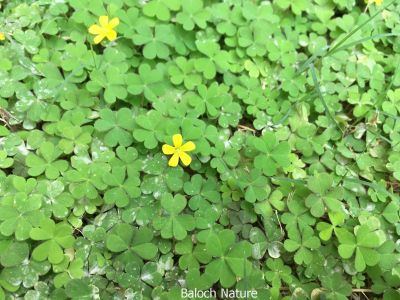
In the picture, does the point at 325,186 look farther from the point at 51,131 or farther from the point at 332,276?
the point at 51,131

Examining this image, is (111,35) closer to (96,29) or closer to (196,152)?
(96,29)

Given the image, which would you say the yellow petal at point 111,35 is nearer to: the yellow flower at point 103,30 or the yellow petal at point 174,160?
the yellow flower at point 103,30

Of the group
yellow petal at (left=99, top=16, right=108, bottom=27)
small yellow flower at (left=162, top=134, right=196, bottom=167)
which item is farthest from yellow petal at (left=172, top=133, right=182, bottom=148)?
yellow petal at (left=99, top=16, right=108, bottom=27)

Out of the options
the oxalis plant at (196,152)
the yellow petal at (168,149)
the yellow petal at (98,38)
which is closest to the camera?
the oxalis plant at (196,152)

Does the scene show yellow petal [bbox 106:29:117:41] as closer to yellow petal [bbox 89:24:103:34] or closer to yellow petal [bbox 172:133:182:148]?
yellow petal [bbox 89:24:103:34]

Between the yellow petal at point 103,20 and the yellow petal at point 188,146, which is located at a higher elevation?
Result: the yellow petal at point 103,20

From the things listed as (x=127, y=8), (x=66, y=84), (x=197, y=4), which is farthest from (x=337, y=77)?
→ (x=66, y=84)

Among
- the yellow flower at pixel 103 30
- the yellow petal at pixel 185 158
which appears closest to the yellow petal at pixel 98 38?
the yellow flower at pixel 103 30
